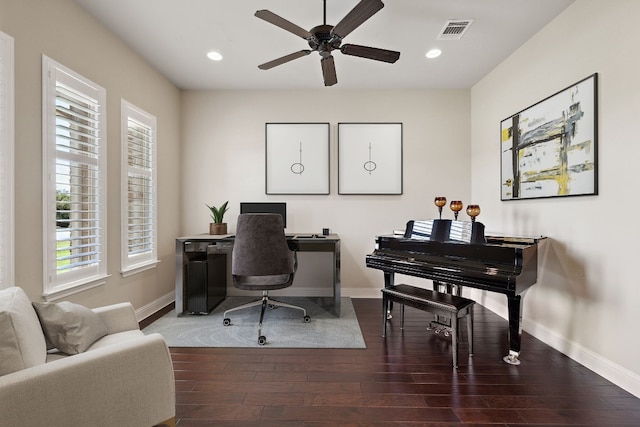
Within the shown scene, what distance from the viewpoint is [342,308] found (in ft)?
11.4

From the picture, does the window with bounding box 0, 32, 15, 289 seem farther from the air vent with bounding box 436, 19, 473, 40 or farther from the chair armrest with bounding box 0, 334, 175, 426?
the air vent with bounding box 436, 19, 473, 40

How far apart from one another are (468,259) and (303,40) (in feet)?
8.15

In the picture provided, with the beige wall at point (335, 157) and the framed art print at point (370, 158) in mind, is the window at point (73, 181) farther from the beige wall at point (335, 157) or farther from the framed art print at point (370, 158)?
the framed art print at point (370, 158)

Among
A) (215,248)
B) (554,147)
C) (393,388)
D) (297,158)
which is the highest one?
(297,158)

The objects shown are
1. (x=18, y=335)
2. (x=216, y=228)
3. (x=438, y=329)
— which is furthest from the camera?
(x=216, y=228)

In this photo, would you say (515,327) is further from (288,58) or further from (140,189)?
(140,189)

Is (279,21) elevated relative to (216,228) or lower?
elevated

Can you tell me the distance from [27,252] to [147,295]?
1471mm

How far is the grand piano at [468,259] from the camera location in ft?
7.05

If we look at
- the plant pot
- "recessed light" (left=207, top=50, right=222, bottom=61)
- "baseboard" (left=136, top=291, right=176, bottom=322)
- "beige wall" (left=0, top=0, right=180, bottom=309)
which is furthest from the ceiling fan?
"baseboard" (left=136, top=291, right=176, bottom=322)

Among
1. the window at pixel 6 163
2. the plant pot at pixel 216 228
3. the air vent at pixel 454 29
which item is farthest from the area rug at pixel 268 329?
the air vent at pixel 454 29

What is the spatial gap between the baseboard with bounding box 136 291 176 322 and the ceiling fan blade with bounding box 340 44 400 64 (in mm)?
3117

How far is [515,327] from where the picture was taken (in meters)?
2.21

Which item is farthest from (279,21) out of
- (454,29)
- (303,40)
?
(454,29)
